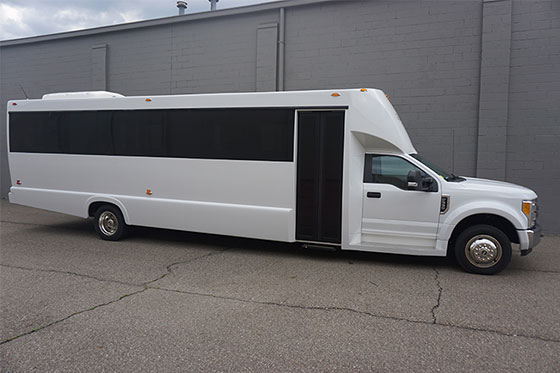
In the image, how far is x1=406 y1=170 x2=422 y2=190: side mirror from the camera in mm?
6224

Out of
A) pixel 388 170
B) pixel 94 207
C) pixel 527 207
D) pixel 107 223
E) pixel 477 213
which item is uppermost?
pixel 388 170

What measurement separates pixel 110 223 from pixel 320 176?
4430 millimetres

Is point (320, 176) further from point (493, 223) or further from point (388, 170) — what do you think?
point (493, 223)

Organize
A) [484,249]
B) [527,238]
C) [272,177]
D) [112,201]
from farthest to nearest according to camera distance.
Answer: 1. [112,201]
2. [272,177]
3. [484,249]
4. [527,238]

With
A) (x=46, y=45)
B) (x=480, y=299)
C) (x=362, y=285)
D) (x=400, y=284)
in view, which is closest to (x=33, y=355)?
(x=362, y=285)

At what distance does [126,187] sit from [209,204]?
73.6 inches

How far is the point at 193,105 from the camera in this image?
→ 7543 millimetres

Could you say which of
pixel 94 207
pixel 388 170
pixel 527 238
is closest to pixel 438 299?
pixel 527 238

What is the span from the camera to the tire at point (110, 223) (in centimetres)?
823

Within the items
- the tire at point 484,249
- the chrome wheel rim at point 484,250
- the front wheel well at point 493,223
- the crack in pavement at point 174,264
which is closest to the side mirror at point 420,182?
the front wheel well at point 493,223

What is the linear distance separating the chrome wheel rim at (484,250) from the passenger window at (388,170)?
47.6 inches

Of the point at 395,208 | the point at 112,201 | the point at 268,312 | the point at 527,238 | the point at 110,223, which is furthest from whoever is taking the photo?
the point at 110,223

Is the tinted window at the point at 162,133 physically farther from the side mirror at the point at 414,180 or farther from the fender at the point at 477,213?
the fender at the point at 477,213

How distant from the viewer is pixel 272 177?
6992mm
